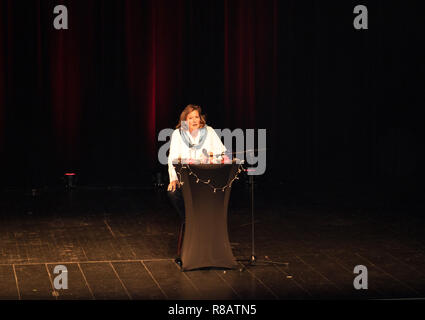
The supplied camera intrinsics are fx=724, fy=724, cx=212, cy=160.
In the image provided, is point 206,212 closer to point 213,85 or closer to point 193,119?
point 193,119

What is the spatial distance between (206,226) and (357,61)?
5228 millimetres

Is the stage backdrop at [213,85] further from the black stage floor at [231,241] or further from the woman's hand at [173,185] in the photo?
the woman's hand at [173,185]

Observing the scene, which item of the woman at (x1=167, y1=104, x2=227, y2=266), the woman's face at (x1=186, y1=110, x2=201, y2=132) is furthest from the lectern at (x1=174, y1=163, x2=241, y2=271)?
the woman's face at (x1=186, y1=110, x2=201, y2=132)

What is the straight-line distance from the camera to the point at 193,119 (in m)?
5.05

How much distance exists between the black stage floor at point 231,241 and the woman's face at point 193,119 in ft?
3.28

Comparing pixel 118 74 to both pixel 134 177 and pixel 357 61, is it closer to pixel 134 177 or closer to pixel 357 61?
pixel 134 177

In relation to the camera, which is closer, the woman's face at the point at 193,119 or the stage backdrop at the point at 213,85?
the woman's face at the point at 193,119

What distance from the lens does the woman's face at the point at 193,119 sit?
5.05m

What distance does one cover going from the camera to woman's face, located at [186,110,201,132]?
5055 mm

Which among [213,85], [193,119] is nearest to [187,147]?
[193,119]

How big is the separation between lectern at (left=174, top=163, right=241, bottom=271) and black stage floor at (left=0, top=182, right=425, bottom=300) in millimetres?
97

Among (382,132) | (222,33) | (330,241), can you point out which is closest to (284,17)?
(222,33)

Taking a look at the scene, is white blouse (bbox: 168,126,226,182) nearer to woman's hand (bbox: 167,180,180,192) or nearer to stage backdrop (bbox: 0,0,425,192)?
woman's hand (bbox: 167,180,180,192)

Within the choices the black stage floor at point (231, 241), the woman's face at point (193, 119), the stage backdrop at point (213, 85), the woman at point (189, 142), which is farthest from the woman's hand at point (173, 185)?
the stage backdrop at point (213, 85)
